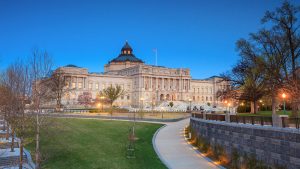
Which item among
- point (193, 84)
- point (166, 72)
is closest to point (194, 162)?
point (166, 72)

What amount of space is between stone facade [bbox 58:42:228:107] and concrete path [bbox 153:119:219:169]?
79514mm

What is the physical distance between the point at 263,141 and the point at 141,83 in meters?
106

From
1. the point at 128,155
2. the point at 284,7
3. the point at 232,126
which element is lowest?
the point at 128,155

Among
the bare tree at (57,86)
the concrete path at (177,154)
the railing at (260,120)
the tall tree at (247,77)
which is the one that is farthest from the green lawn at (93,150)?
the tall tree at (247,77)

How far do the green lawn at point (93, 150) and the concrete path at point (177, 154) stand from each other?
796 mm

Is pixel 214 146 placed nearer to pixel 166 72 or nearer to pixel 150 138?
pixel 150 138

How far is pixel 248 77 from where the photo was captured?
1719 inches

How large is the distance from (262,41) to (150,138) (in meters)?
19.3

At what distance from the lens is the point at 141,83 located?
121625 mm

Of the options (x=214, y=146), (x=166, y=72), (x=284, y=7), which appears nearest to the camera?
(x=214, y=146)

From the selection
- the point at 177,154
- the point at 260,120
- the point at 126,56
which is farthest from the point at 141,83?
the point at 260,120

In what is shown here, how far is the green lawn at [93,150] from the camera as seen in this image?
67.4ft

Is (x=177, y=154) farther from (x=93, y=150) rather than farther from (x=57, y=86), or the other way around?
(x=57, y=86)

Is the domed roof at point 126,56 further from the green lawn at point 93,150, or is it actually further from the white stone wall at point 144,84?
the green lawn at point 93,150
